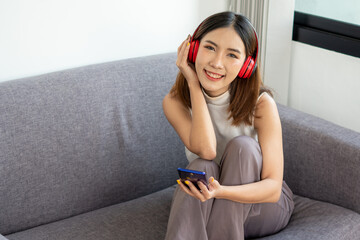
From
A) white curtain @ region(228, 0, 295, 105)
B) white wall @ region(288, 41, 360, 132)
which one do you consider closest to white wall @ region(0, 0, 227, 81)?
white curtain @ region(228, 0, 295, 105)

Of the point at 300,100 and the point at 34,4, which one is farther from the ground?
the point at 34,4

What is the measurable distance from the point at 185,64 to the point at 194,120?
0.63 feet

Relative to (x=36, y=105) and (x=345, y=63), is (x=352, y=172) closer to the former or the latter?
(x=345, y=63)

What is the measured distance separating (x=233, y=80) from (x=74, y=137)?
0.59 meters

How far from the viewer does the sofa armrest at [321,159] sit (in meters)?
1.89

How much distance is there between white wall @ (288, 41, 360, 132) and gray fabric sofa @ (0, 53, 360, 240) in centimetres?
29

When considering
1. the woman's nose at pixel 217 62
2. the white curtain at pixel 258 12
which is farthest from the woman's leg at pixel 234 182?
the white curtain at pixel 258 12

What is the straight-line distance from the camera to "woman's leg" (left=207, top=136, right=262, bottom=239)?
165cm

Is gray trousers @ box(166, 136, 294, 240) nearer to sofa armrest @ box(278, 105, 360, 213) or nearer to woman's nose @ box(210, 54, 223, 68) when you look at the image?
woman's nose @ box(210, 54, 223, 68)

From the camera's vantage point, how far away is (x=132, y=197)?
6.86 ft

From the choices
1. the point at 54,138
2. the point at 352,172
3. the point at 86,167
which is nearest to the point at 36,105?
the point at 54,138

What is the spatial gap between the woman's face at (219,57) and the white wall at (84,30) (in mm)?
530

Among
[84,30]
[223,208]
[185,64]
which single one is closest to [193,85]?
[185,64]

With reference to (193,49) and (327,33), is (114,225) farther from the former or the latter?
(327,33)
